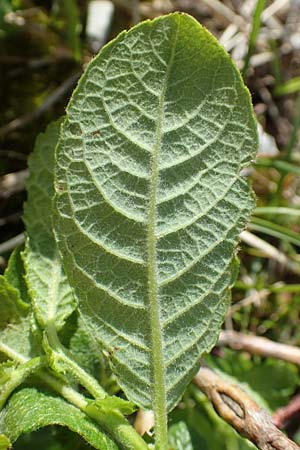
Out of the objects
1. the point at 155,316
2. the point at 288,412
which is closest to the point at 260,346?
the point at 288,412

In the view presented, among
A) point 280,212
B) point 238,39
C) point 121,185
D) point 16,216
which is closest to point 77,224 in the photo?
point 121,185

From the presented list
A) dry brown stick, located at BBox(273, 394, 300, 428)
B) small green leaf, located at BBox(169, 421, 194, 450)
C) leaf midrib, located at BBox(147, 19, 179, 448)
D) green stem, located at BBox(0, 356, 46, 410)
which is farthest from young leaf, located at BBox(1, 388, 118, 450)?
dry brown stick, located at BBox(273, 394, 300, 428)

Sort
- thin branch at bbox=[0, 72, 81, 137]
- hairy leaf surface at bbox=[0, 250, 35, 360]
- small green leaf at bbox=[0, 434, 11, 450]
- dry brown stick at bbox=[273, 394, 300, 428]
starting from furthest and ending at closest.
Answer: thin branch at bbox=[0, 72, 81, 137] → dry brown stick at bbox=[273, 394, 300, 428] → hairy leaf surface at bbox=[0, 250, 35, 360] → small green leaf at bbox=[0, 434, 11, 450]

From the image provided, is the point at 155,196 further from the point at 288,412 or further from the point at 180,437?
the point at 288,412

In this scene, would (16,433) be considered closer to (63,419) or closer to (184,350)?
(63,419)

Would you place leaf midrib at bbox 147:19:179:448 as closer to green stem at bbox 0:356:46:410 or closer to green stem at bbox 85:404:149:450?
green stem at bbox 85:404:149:450

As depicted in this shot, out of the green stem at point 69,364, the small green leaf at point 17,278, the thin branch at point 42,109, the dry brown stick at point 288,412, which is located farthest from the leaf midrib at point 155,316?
the thin branch at point 42,109
